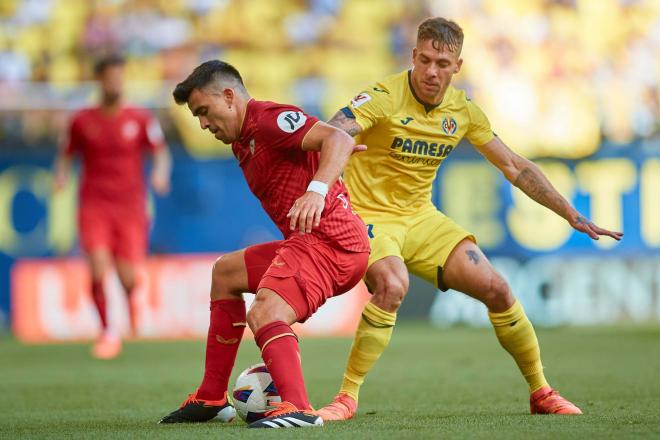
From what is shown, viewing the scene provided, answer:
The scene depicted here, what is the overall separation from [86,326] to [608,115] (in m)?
7.22

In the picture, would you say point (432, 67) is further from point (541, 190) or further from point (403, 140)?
point (541, 190)

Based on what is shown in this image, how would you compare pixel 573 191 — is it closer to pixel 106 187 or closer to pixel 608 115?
pixel 608 115

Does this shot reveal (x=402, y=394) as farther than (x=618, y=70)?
No

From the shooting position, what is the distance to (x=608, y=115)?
15797 mm

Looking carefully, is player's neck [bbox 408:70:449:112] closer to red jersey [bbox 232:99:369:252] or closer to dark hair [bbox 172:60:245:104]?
red jersey [bbox 232:99:369:252]

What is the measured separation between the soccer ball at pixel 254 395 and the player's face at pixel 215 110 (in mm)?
1177

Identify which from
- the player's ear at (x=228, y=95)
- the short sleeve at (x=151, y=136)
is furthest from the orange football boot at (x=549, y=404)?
the short sleeve at (x=151, y=136)

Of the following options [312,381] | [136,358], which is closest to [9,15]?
[136,358]

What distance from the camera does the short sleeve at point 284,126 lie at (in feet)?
16.9

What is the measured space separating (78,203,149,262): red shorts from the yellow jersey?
5.19 metres

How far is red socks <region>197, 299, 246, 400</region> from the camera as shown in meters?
5.71

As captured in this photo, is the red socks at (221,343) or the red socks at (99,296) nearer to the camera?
the red socks at (221,343)

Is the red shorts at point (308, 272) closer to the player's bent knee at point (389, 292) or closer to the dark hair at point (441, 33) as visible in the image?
the player's bent knee at point (389, 292)

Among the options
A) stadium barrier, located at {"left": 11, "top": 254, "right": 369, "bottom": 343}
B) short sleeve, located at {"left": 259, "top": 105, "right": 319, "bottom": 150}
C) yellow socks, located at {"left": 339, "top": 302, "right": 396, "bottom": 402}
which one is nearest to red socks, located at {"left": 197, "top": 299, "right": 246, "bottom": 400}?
yellow socks, located at {"left": 339, "top": 302, "right": 396, "bottom": 402}
